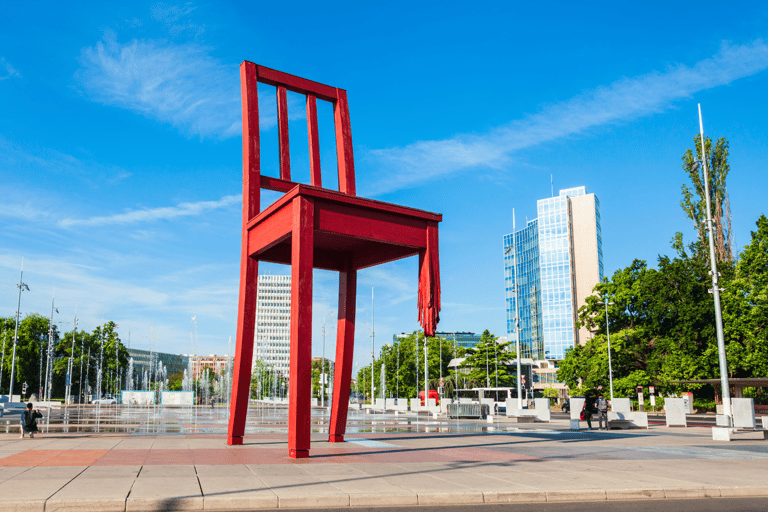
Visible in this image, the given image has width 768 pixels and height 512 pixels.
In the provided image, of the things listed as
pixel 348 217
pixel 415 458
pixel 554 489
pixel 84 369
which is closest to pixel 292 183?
pixel 348 217

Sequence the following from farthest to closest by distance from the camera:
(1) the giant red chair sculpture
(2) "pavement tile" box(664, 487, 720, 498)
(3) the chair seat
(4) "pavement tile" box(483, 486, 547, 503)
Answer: (3) the chair seat → (1) the giant red chair sculpture → (2) "pavement tile" box(664, 487, 720, 498) → (4) "pavement tile" box(483, 486, 547, 503)

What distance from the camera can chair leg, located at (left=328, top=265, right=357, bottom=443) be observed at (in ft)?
49.2

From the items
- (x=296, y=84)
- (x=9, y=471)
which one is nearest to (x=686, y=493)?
(x=9, y=471)

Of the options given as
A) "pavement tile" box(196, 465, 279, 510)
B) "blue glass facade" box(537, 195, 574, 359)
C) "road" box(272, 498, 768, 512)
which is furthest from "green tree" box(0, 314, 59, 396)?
"blue glass facade" box(537, 195, 574, 359)

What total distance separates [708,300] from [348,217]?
42160 millimetres

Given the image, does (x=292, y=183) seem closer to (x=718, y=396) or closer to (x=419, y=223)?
(x=419, y=223)

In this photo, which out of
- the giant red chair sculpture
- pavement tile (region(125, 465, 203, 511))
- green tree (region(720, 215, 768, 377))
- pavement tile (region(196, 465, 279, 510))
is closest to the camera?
pavement tile (region(125, 465, 203, 511))

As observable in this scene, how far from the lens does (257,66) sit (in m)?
14.7

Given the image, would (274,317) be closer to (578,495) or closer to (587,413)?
(587,413)

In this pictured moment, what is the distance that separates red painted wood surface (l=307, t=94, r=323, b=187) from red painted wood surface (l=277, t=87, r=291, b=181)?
1.85 feet

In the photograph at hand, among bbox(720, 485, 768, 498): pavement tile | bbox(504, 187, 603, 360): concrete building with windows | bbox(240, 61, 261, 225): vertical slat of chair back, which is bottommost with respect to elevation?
bbox(720, 485, 768, 498): pavement tile

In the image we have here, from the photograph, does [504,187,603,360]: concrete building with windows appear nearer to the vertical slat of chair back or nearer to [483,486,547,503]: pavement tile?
the vertical slat of chair back

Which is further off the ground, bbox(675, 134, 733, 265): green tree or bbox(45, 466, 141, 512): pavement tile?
→ bbox(675, 134, 733, 265): green tree

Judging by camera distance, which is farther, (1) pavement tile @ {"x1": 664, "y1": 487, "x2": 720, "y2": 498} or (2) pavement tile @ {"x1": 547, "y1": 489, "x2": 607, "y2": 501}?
(1) pavement tile @ {"x1": 664, "y1": 487, "x2": 720, "y2": 498}
